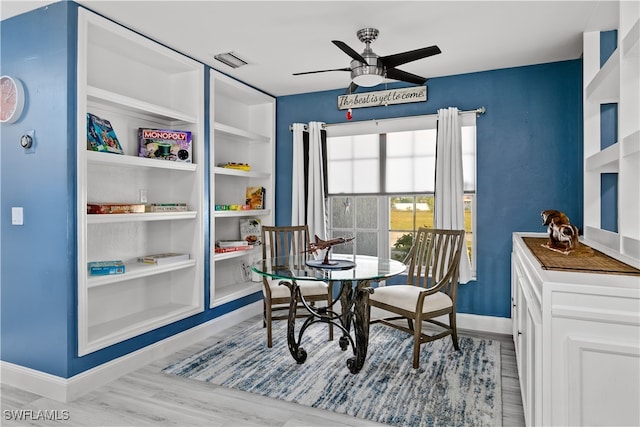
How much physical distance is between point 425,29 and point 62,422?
11.2 feet

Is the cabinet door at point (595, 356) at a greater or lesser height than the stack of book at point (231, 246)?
lesser

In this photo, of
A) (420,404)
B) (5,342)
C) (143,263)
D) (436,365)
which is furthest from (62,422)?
(436,365)

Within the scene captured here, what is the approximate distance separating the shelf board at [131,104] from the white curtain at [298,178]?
1.27 metres

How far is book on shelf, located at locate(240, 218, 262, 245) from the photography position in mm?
4622

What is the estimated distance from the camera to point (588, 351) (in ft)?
5.07

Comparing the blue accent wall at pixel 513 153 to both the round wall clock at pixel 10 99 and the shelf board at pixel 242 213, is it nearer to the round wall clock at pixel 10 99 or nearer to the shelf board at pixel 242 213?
the shelf board at pixel 242 213

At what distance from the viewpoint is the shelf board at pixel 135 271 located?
279cm

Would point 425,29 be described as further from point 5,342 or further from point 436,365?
point 5,342

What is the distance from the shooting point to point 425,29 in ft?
9.85

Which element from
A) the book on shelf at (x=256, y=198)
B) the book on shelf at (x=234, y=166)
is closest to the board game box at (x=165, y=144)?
the book on shelf at (x=234, y=166)

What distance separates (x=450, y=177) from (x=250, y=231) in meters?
2.21

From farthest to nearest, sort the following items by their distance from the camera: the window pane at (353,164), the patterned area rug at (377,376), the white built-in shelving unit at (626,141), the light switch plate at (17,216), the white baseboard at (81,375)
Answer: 1. the window pane at (353,164)
2. the light switch plate at (17,216)
3. the white baseboard at (81,375)
4. the patterned area rug at (377,376)
5. the white built-in shelving unit at (626,141)

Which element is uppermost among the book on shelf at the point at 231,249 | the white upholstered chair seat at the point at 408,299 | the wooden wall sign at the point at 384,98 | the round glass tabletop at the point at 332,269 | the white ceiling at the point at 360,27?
the white ceiling at the point at 360,27

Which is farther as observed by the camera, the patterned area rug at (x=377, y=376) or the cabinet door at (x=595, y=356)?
the patterned area rug at (x=377, y=376)
